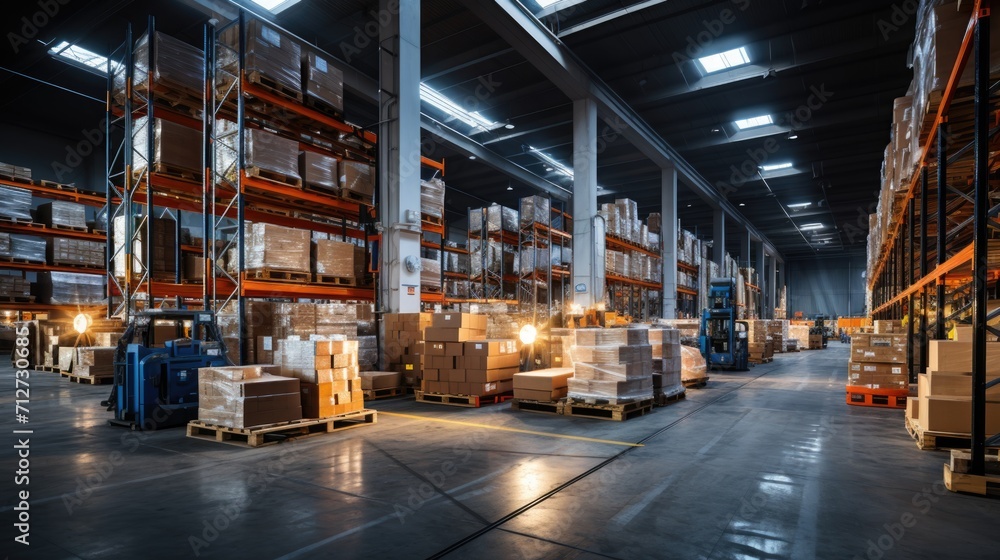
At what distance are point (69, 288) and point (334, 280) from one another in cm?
900

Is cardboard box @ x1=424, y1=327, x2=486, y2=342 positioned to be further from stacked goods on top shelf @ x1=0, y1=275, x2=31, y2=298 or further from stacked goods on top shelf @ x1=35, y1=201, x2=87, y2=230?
stacked goods on top shelf @ x1=0, y1=275, x2=31, y2=298

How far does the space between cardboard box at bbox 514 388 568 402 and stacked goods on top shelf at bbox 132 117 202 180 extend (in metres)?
6.62

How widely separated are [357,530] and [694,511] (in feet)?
7.25

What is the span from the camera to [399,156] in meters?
10.2

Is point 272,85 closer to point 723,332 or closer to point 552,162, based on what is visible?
point 723,332

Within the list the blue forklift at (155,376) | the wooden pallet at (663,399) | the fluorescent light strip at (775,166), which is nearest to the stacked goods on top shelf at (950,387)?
the wooden pallet at (663,399)

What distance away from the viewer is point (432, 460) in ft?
16.0

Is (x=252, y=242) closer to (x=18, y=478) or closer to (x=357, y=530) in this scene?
(x=18, y=478)

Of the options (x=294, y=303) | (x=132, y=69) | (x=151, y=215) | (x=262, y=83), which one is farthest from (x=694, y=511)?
(x=132, y=69)

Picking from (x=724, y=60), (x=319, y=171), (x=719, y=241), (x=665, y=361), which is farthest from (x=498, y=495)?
(x=719, y=241)

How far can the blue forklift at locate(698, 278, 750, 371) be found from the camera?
1480 centimetres

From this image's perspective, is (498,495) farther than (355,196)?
No

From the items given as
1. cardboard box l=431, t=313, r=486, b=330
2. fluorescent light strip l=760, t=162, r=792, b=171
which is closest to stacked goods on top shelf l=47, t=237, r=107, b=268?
cardboard box l=431, t=313, r=486, b=330

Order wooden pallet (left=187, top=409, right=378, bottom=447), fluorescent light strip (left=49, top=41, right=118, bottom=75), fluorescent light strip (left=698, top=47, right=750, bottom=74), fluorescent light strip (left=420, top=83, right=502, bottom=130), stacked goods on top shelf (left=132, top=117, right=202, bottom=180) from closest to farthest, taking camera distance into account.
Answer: wooden pallet (left=187, top=409, right=378, bottom=447)
stacked goods on top shelf (left=132, top=117, right=202, bottom=180)
fluorescent light strip (left=49, top=41, right=118, bottom=75)
fluorescent light strip (left=698, top=47, right=750, bottom=74)
fluorescent light strip (left=420, top=83, right=502, bottom=130)
